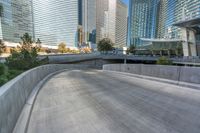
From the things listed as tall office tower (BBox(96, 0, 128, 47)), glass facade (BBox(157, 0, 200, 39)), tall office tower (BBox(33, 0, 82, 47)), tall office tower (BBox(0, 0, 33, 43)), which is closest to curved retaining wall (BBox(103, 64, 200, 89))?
glass facade (BBox(157, 0, 200, 39))

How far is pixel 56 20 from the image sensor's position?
5930 inches

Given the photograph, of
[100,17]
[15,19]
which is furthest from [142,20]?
[15,19]

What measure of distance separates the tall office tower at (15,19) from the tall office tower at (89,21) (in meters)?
58.4

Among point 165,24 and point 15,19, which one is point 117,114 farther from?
point 165,24

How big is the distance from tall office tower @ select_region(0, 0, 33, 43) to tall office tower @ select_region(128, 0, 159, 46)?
334 feet

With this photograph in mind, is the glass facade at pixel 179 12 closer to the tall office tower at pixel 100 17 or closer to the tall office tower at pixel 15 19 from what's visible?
the tall office tower at pixel 100 17

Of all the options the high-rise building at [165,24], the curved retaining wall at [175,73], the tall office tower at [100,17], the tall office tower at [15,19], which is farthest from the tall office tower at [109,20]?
the curved retaining wall at [175,73]

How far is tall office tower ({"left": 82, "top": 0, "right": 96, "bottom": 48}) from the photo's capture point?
171000 millimetres

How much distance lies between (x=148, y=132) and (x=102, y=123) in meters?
1.36

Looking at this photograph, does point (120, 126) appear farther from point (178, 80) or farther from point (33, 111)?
point (178, 80)

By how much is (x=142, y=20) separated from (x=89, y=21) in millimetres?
60315

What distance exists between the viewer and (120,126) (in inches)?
174

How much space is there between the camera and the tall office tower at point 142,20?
6101 inches

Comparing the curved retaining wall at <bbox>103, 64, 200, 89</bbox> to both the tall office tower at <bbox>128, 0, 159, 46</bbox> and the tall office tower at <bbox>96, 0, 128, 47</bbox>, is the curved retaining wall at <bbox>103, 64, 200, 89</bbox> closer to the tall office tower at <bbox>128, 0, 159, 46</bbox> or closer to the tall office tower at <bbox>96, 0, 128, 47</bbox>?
the tall office tower at <bbox>128, 0, 159, 46</bbox>
